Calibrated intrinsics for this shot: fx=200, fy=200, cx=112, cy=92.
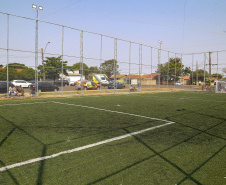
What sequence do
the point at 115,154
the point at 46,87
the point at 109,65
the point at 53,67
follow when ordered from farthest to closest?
the point at 109,65, the point at 46,87, the point at 53,67, the point at 115,154

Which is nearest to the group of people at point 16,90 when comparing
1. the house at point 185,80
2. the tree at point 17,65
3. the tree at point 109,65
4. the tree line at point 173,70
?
the tree at point 17,65

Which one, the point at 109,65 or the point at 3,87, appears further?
the point at 109,65

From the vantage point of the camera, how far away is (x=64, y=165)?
378cm

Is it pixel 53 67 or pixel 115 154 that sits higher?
pixel 53 67

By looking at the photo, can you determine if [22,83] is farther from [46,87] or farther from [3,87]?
[46,87]

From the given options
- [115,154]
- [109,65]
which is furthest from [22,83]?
[115,154]

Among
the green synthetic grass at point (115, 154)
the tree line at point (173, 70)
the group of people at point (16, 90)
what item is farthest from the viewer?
the tree line at point (173, 70)

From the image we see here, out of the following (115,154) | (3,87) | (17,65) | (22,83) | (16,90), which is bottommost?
(115,154)

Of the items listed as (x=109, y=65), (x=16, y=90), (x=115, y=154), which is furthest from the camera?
(x=109, y=65)

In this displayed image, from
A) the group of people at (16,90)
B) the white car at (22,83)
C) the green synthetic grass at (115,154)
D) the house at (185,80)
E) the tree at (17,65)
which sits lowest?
the green synthetic grass at (115,154)

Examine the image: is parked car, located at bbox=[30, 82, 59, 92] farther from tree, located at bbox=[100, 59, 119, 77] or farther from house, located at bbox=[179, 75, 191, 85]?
house, located at bbox=[179, 75, 191, 85]

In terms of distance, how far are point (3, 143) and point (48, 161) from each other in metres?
1.85

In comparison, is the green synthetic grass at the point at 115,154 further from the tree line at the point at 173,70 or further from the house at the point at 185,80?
the house at the point at 185,80

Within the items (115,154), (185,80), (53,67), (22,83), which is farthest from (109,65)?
(185,80)
